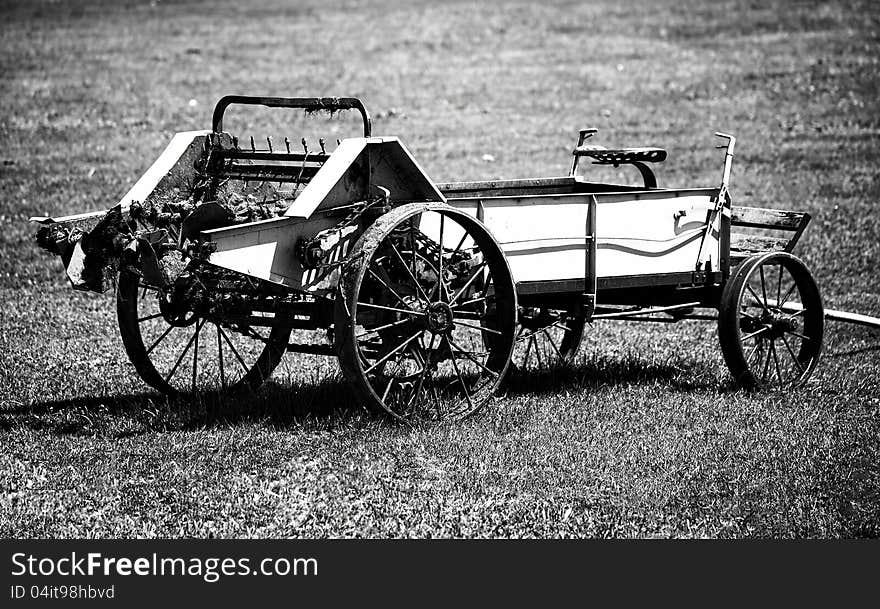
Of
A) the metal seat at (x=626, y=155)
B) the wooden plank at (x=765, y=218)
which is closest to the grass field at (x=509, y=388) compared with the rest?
the wooden plank at (x=765, y=218)

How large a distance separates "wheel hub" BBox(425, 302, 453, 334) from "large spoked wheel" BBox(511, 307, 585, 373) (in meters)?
0.62

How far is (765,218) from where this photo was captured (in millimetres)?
8016

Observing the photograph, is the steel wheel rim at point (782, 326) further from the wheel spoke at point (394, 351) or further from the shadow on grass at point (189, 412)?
the shadow on grass at point (189, 412)

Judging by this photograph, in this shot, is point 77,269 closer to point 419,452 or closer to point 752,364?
point 419,452

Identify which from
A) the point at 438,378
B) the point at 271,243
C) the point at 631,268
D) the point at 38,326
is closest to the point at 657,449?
the point at 631,268

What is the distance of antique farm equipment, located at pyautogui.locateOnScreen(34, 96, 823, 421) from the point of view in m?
6.00

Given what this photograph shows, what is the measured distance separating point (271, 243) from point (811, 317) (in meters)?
3.65

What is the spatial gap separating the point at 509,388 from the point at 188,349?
2077 mm

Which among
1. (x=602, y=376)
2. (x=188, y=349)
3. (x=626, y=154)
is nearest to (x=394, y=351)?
(x=602, y=376)

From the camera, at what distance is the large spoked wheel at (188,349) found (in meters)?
6.73

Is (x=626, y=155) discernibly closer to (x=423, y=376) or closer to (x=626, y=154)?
(x=626, y=154)

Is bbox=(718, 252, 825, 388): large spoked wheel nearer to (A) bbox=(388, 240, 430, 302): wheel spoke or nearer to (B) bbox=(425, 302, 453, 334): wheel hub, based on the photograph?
(B) bbox=(425, 302, 453, 334): wheel hub

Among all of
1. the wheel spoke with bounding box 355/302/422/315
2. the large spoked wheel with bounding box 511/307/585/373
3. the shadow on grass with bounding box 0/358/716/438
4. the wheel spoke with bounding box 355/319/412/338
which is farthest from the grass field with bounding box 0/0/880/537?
the wheel spoke with bounding box 355/302/422/315

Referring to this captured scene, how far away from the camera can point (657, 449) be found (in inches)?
257
